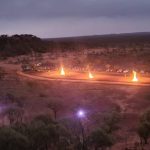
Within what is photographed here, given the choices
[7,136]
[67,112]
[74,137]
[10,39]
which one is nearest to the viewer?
[7,136]

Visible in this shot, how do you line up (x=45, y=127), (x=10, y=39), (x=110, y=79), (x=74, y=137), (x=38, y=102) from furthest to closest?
1. (x=10, y=39)
2. (x=110, y=79)
3. (x=38, y=102)
4. (x=74, y=137)
5. (x=45, y=127)

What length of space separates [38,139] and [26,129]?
1.40 metres

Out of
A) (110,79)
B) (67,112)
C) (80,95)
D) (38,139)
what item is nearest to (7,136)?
(38,139)

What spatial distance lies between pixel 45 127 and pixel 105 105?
56.2ft

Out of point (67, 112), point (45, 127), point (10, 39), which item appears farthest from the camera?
point (10, 39)

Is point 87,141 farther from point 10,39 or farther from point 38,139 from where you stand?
point 10,39

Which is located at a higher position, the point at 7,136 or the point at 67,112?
the point at 7,136

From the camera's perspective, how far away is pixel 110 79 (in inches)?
2085

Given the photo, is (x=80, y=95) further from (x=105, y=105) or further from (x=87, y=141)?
(x=87, y=141)

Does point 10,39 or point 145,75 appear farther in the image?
point 10,39

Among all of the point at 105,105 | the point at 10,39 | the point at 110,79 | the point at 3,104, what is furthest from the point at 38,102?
the point at 10,39

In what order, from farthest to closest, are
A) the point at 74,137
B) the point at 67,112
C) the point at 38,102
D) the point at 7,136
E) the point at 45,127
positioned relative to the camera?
the point at 38,102
the point at 67,112
the point at 74,137
the point at 45,127
the point at 7,136

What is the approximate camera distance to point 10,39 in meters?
144

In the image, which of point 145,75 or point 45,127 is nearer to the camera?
point 45,127
